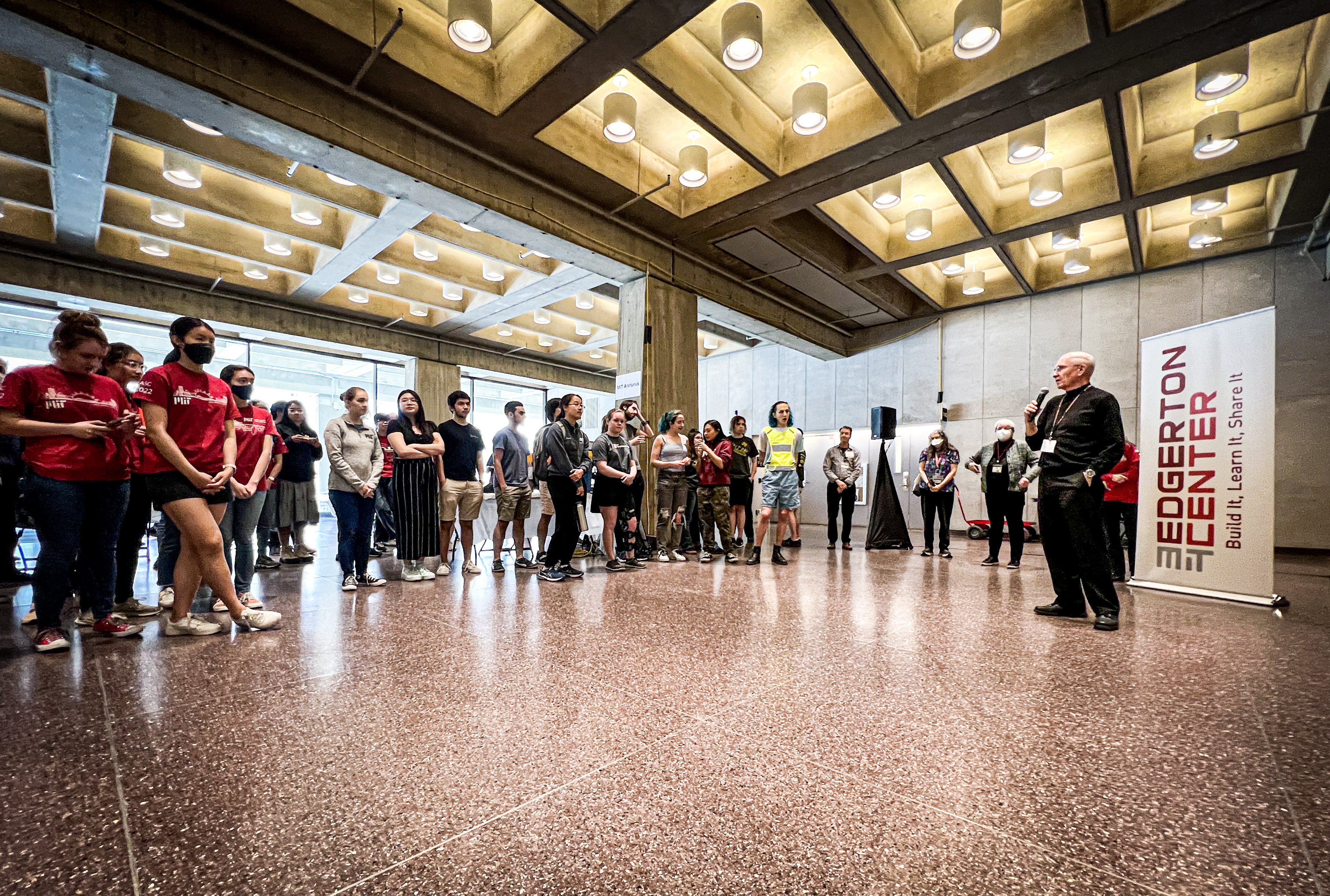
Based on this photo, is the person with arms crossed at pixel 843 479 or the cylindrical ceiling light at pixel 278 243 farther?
the cylindrical ceiling light at pixel 278 243

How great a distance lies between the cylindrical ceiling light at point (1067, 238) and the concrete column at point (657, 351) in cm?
531

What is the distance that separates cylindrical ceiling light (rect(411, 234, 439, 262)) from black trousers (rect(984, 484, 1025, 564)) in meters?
8.15

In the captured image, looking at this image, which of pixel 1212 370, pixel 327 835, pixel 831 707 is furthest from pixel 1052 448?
pixel 327 835

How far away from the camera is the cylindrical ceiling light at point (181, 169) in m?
6.01

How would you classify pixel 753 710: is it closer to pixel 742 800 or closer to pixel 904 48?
pixel 742 800

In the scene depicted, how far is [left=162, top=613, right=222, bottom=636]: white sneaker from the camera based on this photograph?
2865mm

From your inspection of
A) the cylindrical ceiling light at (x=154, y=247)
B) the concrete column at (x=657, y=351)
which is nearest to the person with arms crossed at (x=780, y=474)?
the concrete column at (x=657, y=351)

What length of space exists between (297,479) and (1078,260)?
1101cm

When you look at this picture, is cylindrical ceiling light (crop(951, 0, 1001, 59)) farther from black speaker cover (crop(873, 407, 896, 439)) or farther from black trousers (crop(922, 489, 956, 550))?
black speaker cover (crop(873, 407, 896, 439))

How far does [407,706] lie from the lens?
1934 mm

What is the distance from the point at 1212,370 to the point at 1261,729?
3509 millimetres

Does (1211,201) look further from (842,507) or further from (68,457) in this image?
(68,457)

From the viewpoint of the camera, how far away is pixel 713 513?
6.05 meters

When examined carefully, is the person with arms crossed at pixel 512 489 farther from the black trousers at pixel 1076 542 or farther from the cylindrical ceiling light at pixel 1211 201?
the cylindrical ceiling light at pixel 1211 201
